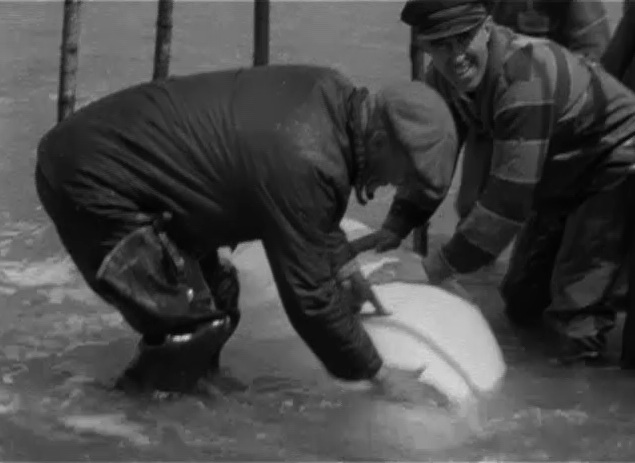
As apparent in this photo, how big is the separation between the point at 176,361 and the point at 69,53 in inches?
90.8

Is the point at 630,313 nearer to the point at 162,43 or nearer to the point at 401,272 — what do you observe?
the point at 401,272

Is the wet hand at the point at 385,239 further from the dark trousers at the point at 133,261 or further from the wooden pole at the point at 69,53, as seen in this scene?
the wooden pole at the point at 69,53

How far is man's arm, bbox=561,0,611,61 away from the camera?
264 inches

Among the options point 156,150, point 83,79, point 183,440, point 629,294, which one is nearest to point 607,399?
point 629,294

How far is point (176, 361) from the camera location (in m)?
5.33

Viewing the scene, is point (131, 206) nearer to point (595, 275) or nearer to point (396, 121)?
point (396, 121)

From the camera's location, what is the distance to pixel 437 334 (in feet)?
18.1

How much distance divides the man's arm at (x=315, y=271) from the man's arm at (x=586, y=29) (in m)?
2.08

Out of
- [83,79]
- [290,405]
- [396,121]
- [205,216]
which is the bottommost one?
[83,79]

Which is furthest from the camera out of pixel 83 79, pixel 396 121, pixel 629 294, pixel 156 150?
pixel 83 79

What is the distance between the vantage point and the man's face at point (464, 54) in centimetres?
546

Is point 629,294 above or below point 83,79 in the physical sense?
above

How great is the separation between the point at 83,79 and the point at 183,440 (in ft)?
18.0

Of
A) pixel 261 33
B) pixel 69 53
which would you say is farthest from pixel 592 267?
pixel 69 53
